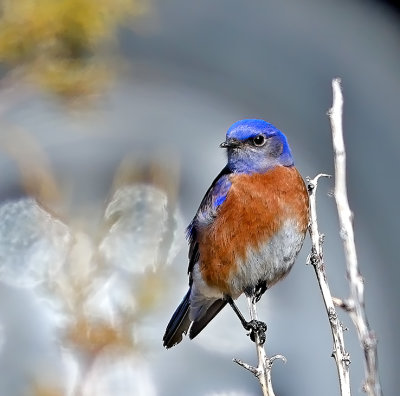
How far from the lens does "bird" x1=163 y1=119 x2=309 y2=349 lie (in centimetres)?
277

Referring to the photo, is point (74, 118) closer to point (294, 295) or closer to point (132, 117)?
point (132, 117)

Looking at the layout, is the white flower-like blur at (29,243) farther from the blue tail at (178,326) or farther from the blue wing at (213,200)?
the blue wing at (213,200)

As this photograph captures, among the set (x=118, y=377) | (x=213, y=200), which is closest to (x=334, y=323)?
(x=213, y=200)

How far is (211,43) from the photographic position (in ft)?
14.5

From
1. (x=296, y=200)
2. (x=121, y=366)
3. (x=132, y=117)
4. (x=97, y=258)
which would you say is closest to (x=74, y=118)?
(x=132, y=117)

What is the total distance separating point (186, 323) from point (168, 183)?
5.24 ft

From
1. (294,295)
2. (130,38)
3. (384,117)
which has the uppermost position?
(130,38)

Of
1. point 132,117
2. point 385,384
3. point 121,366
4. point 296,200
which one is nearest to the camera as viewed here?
point 296,200

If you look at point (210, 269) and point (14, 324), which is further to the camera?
point (14, 324)

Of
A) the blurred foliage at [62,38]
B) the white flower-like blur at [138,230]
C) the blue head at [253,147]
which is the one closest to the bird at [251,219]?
the blue head at [253,147]

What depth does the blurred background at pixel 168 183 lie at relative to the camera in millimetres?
4230

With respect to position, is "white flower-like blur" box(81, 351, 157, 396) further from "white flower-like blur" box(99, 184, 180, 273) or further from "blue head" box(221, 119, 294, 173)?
"blue head" box(221, 119, 294, 173)

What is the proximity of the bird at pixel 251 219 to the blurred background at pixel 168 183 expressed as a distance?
1326mm

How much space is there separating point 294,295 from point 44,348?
1388 mm
